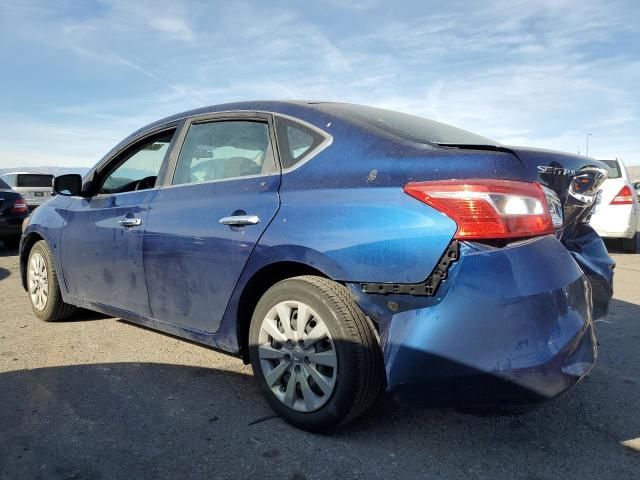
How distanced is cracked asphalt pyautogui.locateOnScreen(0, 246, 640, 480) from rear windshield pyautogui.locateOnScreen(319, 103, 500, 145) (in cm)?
124

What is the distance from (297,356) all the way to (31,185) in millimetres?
14033

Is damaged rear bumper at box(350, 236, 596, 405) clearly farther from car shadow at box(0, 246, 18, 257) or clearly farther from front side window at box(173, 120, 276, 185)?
car shadow at box(0, 246, 18, 257)

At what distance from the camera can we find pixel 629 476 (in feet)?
7.05

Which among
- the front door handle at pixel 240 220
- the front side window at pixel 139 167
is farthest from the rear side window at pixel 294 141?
the front side window at pixel 139 167

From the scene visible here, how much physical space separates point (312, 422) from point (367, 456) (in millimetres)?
296

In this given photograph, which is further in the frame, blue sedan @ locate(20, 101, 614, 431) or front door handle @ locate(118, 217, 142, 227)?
front door handle @ locate(118, 217, 142, 227)

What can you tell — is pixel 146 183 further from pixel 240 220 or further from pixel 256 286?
pixel 256 286

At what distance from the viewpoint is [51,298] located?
14.1 feet

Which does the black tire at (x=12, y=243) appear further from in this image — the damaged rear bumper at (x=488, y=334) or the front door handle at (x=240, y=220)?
the damaged rear bumper at (x=488, y=334)

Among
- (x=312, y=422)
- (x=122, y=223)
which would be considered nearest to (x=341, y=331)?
(x=312, y=422)

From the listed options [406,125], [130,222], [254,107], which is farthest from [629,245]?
[130,222]

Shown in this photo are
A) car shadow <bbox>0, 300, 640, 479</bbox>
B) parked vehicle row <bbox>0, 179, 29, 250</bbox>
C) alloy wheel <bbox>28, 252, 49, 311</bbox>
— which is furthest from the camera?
parked vehicle row <bbox>0, 179, 29, 250</bbox>

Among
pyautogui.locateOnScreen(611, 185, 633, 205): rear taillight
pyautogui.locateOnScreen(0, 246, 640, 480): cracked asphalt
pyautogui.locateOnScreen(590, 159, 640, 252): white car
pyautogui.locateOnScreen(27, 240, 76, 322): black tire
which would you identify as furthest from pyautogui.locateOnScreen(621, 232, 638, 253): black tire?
pyautogui.locateOnScreen(27, 240, 76, 322): black tire

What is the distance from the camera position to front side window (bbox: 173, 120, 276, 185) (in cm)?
286
